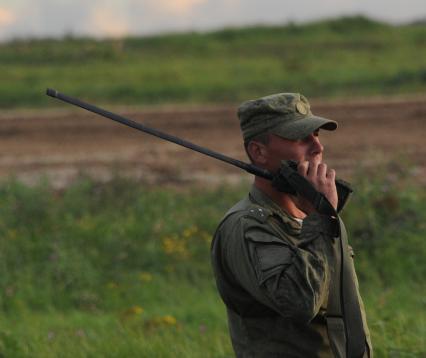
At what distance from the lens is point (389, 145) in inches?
605

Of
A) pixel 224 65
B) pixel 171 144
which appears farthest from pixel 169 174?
pixel 224 65

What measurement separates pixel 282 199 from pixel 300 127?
0.77 ft

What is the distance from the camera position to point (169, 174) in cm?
1398

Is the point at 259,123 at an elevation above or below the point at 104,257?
above

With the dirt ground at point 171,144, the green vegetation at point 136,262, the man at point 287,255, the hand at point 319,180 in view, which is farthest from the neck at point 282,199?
the dirt ground at point 171,144

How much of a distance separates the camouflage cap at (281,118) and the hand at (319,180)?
0.35ft

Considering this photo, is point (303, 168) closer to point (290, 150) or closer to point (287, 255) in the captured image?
point (290, 150)

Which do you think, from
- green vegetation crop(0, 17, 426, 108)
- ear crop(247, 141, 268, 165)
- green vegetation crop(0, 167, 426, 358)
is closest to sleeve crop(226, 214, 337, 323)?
ear crop(247, 141, 268, 165)

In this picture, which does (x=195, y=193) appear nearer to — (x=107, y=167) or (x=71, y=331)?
(x=107, y=167)

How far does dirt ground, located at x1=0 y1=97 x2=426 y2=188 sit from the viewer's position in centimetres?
1416

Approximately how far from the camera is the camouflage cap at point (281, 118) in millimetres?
3646

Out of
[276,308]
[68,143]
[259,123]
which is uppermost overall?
[259,123]

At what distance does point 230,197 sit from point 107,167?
3.24 m

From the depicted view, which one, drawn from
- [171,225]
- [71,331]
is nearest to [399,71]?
[171,225]
